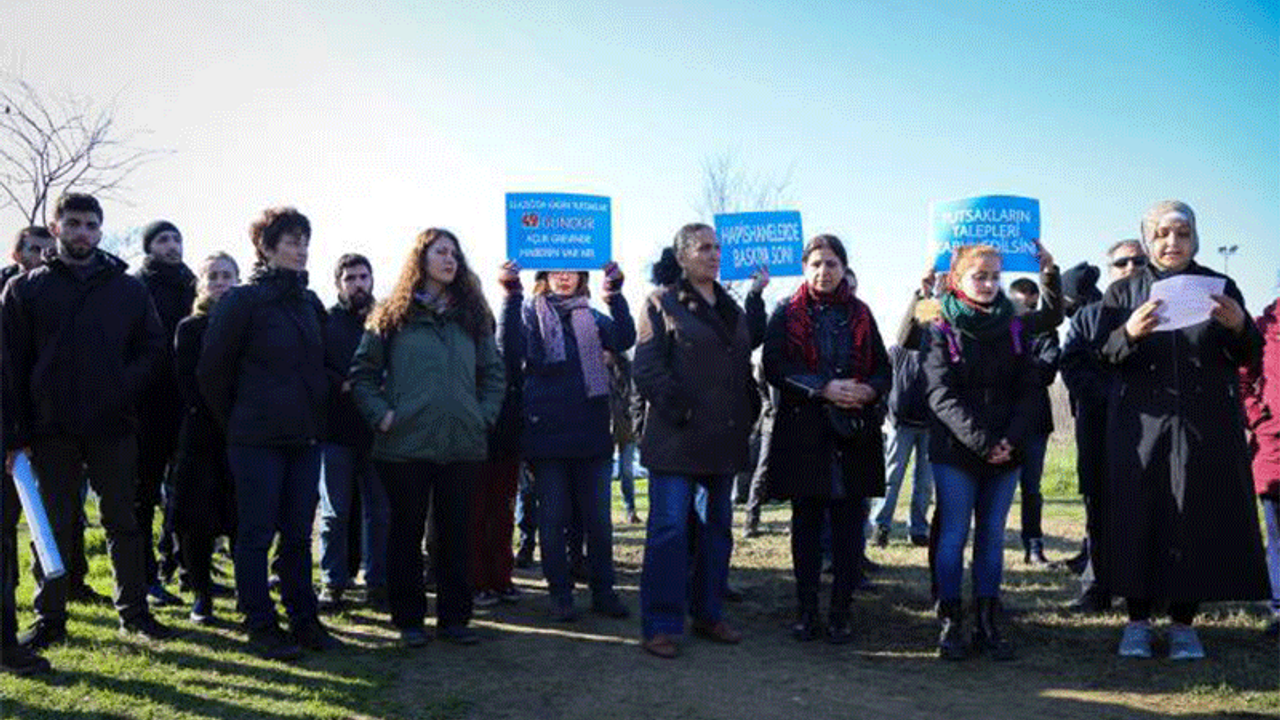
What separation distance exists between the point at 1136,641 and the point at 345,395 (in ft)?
16.4

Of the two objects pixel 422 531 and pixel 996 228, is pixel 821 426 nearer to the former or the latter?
pixel 422 531

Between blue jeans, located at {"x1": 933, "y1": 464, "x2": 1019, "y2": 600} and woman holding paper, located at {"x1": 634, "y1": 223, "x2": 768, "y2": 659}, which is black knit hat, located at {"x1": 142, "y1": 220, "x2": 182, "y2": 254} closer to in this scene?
woman holding paper, located at {"x1": 634, "y1": 223, "x2": 768, "y2": 659}

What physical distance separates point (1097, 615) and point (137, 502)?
6.54 m

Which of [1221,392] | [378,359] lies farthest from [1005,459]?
[378,359]

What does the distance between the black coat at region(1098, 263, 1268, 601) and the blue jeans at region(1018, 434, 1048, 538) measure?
2.77 meters

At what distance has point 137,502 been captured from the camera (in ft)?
23.4

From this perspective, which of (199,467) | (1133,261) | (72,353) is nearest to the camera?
(72,353)

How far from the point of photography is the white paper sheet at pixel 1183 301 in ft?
18.1

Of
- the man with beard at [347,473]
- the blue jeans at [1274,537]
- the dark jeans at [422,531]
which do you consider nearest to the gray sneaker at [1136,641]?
the blue jeans at [1274,537]

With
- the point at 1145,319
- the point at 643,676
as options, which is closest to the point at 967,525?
the point at 1145,319

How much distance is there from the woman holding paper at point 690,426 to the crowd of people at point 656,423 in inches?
0.7

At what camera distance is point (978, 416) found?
5.74m

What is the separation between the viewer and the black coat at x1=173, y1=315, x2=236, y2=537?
254 inches

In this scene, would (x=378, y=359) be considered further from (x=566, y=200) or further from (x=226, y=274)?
(x=566, y=200)
